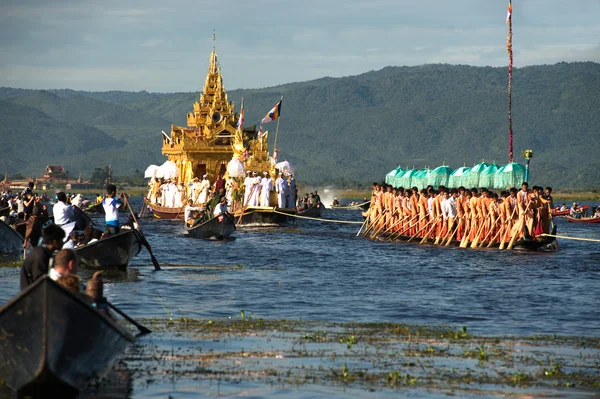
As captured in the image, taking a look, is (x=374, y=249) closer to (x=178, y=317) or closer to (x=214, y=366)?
(x=178, y=317)

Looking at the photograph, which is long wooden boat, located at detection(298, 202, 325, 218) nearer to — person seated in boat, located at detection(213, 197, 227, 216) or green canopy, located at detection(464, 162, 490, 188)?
green canopy, located at detection(464, 162, 490, 188)

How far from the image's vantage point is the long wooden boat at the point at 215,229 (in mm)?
42125

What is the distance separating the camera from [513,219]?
37500mm

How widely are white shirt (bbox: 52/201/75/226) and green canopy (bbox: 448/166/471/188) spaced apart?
5145 cm

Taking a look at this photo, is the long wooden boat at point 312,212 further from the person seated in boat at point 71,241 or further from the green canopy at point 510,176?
the person seated in boat at point 71,241

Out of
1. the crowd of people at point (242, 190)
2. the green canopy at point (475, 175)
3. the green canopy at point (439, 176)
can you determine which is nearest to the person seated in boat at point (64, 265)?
the crowd of people at point (242, 190)

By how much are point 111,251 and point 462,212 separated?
57.9ft

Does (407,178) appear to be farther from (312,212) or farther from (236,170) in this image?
(236,170)

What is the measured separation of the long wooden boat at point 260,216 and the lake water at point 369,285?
13.9 m

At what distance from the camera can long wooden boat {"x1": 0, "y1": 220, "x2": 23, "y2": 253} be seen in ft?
105

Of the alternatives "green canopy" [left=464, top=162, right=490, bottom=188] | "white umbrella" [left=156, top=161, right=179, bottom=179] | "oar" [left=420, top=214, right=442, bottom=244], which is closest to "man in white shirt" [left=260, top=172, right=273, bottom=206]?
"white umbrella" [left=156, top=161, right=179, bottom=179]

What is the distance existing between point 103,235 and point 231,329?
857 centimetres

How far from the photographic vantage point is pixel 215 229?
42.6m

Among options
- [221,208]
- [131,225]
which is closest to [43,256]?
[131,225]
